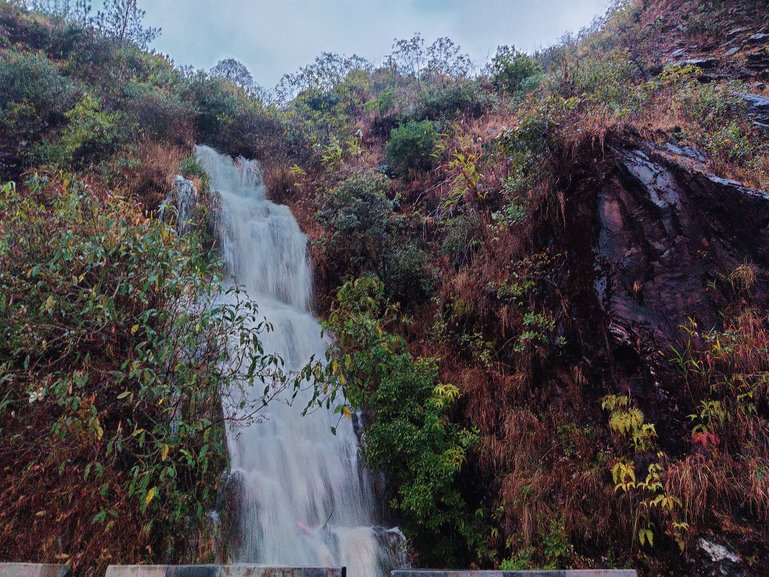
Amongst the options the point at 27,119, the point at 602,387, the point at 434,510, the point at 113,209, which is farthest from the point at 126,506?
the point at 27,119

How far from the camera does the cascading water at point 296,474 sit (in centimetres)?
533

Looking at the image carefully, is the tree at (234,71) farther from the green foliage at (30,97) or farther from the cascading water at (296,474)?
the cascading water at (296,474)

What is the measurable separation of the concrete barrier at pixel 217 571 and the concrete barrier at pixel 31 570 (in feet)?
0.89

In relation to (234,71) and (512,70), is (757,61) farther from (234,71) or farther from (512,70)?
(234,71)

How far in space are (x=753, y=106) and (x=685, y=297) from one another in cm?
509

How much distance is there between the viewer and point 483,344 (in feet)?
23.0

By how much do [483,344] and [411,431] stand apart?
1.98 m

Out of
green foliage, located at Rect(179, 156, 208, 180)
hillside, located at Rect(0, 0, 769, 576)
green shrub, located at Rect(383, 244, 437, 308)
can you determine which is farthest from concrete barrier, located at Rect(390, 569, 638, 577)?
green foliage, located at Rect(179, 156, 208, 180)

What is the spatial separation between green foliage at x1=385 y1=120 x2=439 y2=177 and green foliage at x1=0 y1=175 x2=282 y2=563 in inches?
284

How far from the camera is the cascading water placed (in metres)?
5.33

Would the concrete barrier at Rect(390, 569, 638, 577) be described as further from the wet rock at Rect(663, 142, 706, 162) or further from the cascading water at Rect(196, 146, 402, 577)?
the wet rock at Rect(663, 142, 706, 162)

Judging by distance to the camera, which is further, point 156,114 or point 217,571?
point 156,114

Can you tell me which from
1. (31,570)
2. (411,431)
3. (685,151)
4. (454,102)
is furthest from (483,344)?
(454,102)

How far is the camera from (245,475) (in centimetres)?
580
